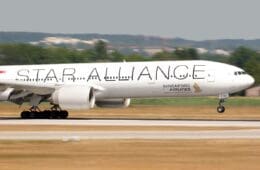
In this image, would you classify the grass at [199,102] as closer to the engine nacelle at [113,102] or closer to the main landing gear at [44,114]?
the engine nacelle at [113,102]

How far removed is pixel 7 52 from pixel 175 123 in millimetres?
106186

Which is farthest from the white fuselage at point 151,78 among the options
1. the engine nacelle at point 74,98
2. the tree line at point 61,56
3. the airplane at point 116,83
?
the tree line at point 61,56

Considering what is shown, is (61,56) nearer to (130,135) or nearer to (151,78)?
(151,78)

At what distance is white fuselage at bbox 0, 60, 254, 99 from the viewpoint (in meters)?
57.8

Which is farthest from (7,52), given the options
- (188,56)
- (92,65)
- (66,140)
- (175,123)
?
(66,140)

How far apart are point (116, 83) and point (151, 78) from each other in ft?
7.42

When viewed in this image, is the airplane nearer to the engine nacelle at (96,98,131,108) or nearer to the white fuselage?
the white fuselage

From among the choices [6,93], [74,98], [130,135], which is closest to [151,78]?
[74,98]

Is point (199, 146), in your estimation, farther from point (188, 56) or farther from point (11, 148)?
point (188, 56)

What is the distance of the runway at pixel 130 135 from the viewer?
129 feet

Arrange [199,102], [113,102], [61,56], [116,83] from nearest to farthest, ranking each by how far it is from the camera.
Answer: [116,83], [113,102], [199,102], [61,56]

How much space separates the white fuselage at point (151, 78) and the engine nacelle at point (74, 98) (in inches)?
48.2

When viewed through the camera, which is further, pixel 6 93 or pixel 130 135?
pixel 6 93

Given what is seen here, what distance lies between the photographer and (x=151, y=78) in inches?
2290
